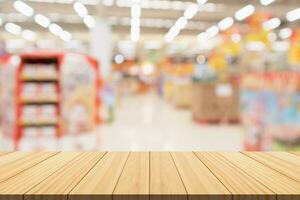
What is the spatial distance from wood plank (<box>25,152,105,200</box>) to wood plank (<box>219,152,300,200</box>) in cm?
A: 57

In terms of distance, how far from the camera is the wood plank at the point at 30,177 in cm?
105

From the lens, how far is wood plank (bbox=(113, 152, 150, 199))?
106cm

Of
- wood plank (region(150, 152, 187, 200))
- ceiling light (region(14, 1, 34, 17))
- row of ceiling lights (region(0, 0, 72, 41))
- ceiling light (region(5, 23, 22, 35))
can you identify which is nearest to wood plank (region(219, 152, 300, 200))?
wood plank (region(150, 152, 187, 200))

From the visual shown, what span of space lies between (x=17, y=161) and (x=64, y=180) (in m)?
0.39

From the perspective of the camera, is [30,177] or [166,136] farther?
[166,136]

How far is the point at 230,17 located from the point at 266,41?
4385 mm

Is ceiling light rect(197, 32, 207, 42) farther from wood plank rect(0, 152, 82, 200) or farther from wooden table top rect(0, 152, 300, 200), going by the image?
wood plank rect(0, 152, 82, 200)

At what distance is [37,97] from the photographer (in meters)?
6.65

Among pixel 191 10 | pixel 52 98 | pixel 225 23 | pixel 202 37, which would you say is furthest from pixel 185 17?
pixel 52 98

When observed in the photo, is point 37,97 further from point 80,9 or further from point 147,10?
point 147,10

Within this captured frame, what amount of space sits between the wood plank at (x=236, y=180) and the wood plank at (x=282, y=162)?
0.15 m

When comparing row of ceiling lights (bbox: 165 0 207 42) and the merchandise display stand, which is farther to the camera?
row of ceiling lights (bbox: 165 0 207 42)

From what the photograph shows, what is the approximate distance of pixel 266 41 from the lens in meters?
11.6

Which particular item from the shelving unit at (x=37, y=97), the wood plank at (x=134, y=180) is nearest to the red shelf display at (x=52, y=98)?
the shelving unit at (x=37, y=97)
